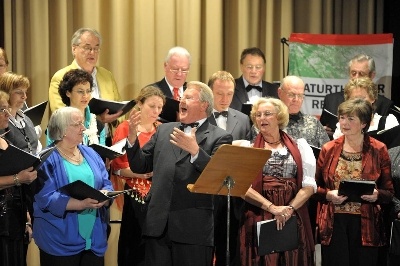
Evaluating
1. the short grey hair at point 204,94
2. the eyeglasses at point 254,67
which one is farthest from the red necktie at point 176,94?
the short grey hair at point 204,94

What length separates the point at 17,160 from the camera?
17.1 ft

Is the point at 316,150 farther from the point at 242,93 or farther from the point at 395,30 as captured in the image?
the point at 395,30

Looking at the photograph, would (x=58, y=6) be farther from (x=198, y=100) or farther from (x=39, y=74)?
(x=198, y=100)

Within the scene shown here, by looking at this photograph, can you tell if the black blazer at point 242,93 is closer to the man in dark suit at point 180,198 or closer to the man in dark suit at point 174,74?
the man in dark suit at point 174,74

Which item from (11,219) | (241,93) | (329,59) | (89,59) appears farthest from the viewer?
(329,59)

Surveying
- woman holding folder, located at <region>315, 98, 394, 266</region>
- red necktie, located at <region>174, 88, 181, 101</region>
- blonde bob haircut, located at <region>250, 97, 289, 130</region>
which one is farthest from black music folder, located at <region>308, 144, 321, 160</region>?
red necktie, located at <region>174, 88, 181, 101</region>

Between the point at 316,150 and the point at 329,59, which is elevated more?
the point at 329,59

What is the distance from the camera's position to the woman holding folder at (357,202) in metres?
6.01

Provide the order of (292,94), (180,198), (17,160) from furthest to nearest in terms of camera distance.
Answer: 1. (292,94)
2. (180,198)
3. (17,160)

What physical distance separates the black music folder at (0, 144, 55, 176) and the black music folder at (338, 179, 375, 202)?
6.27 ft

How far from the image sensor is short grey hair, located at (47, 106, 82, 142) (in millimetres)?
5508

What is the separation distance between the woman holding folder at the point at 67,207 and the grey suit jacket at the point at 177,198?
0.96ft

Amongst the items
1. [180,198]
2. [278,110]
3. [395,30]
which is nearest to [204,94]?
[278,110]

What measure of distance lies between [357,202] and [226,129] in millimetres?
1085
